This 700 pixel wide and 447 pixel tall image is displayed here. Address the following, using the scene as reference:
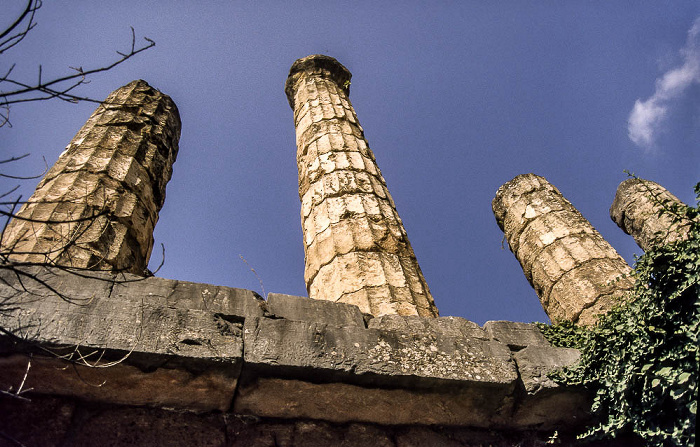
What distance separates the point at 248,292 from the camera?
359cm

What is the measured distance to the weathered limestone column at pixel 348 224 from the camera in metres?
5.03

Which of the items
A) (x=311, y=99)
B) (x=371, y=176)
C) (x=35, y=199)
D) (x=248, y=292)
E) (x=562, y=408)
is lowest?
(x=562, y=408)

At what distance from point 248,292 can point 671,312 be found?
2.64 meters

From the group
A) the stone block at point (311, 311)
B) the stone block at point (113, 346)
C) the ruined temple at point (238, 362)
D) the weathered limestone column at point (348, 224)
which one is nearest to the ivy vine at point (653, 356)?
the ruined temple at point (238, 362)

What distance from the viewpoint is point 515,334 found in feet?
12.8

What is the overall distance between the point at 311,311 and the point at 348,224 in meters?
2.31

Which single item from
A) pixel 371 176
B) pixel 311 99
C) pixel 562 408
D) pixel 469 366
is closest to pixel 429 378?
pixel 469 366

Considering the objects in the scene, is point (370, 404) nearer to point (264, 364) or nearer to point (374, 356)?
point (374, 356)

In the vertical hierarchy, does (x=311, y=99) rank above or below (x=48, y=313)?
above

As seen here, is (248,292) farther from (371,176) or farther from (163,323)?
(371,176)

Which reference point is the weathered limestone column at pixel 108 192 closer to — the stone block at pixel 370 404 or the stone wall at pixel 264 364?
the stone wall at pixel 264 364

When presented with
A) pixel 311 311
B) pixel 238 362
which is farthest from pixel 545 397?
pixel 238 362

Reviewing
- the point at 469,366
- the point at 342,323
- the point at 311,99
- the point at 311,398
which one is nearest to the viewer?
the point at 311,398

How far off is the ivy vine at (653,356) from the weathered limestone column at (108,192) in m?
3.37
